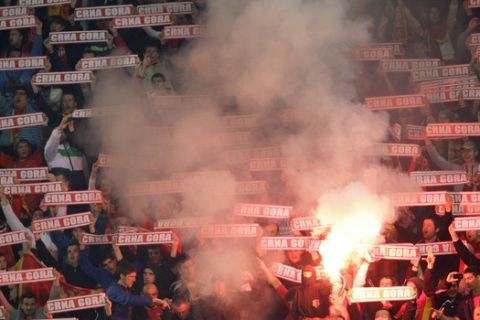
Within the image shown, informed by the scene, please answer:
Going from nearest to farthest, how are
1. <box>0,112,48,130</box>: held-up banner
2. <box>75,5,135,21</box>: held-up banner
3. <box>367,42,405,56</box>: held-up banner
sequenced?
<box>367,42,405,56</box>: held-up banner → <box>0,112,48,130</box>: held-up banner → <box>75,5,135,21</box>: held-up banner

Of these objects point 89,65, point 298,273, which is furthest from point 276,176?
point 89,65

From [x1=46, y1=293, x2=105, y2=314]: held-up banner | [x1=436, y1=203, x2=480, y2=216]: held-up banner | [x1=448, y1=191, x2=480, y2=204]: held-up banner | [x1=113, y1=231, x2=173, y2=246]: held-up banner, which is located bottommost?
[x1=46, y1=293, x2=105, y2=314]: held-up banner

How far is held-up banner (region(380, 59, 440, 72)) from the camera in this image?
26.3ft

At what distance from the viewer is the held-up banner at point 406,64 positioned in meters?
8.01

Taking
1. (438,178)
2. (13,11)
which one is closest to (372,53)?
(438,178)

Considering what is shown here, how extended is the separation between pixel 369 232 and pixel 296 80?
4.59 feet

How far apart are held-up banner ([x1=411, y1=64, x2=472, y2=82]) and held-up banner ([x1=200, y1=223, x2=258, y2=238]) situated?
1.85 m

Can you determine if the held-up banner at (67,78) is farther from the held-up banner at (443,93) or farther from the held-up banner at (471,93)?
the held-up banner at (471,93)

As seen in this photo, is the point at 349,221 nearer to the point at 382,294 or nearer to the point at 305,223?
the point at 305,223

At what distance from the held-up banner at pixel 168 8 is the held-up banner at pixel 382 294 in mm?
2784

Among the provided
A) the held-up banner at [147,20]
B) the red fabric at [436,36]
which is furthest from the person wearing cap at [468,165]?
the held-up banner at [147,20]

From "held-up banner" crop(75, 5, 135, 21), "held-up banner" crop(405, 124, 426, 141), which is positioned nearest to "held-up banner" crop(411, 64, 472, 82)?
"held-up banner" crop(405, 124, 426, 141)

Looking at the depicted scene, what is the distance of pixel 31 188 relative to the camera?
26.4ft

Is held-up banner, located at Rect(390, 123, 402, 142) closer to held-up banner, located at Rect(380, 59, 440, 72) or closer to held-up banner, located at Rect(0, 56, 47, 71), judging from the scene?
held-up banner, located at Rect(380, 59, 440, 72)
